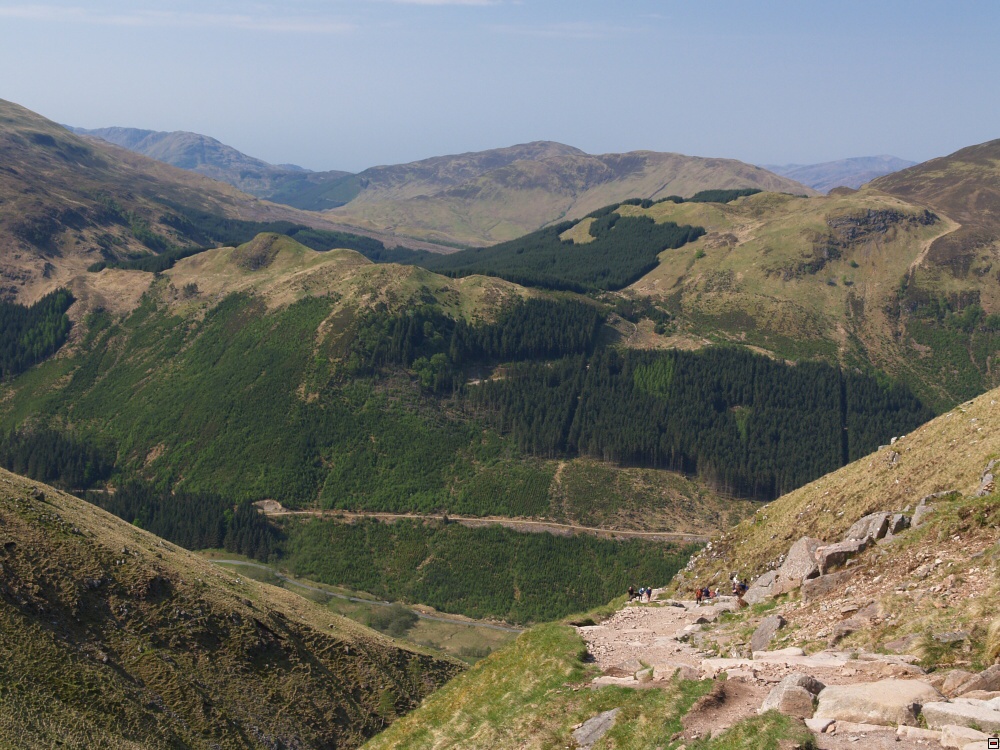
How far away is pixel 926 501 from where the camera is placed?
1447 inches

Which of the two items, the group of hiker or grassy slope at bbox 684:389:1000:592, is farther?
the group of hiker

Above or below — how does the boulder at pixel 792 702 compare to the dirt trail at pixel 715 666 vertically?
above

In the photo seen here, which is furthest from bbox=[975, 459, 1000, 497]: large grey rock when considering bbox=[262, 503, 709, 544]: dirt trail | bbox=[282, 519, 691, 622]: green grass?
bbox=[262, 503, 709, 544]: dirt trail

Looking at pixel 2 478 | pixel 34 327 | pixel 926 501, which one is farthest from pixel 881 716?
pixel 34 327

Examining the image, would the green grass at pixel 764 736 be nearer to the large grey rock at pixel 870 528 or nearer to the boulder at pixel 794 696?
the boulder at pixel 794 696

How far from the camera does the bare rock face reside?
17.4 meters

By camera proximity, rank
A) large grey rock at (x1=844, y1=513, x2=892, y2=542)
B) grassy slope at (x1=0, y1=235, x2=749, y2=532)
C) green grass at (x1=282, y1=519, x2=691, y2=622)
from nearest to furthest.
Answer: large grey rock at (x1=844, y1=513, x2=892, y2=542) < green grass at (x1=282, y1=519, x2=691, y2=622) < grassy slope at (x1=0, y1=235, x2=749, y2=532)

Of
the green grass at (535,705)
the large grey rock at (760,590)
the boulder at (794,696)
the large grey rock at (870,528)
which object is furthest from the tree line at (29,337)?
the boulder at (794,696)

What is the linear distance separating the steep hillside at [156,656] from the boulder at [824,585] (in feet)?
112

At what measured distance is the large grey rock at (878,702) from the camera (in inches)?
731

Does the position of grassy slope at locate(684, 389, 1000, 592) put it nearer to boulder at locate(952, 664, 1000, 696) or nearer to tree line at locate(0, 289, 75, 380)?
boulder at locate(952, 664, 1000, 696)

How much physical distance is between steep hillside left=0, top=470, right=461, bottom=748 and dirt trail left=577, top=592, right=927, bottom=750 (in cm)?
2602

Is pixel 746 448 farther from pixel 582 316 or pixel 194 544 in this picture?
pixel 194 544

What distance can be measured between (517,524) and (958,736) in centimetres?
11129
